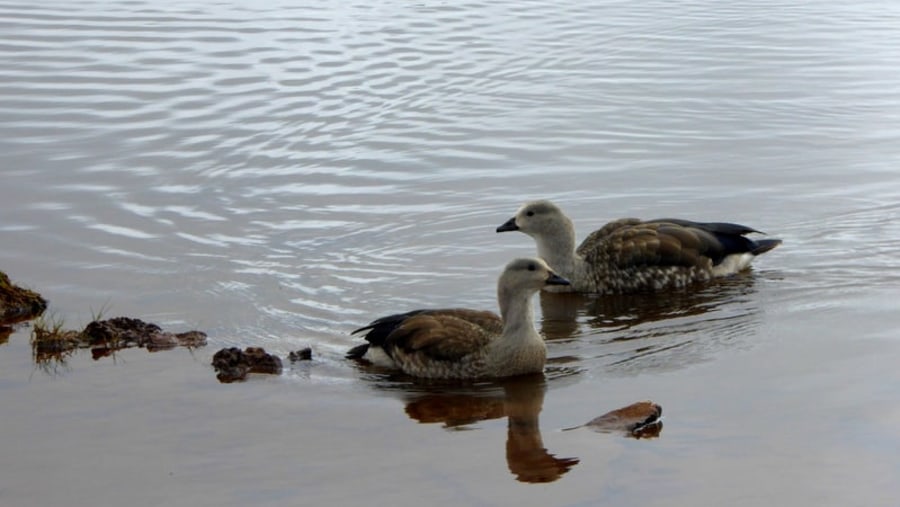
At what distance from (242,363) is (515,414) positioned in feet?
6.46

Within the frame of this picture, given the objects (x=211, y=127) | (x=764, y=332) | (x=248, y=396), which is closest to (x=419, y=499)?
(x=248, y=396)

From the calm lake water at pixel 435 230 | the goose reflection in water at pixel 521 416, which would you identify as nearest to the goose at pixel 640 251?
the calm lake water at pixel 435 230

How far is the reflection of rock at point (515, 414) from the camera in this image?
8805mm

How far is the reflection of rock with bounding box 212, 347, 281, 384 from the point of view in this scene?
1045cm

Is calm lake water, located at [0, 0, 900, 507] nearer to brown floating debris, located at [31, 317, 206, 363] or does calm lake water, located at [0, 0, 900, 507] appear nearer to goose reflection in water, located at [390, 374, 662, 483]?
goose reflection in water, located at [390, 374, 662, 483]

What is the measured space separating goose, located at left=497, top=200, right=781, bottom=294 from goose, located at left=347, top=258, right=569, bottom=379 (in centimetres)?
237

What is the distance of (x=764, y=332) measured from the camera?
11.5 meters

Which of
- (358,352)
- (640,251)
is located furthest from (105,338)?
(640,251)

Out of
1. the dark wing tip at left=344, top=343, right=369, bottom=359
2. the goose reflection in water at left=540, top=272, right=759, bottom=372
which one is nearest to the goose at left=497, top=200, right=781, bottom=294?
the goose reflection in water at left=540, top=272, right=759, bottom=372

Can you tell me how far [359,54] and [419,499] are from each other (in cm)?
1404

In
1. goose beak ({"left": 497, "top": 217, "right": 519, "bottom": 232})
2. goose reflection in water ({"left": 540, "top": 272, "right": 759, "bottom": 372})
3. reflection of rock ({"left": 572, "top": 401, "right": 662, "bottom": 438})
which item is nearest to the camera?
reflection of rock ({"left": 572, "top": 401, "right": 662, "bottom": 438})

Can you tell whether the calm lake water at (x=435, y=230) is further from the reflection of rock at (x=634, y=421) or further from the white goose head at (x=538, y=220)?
the white goose head at (x=538, y=220)

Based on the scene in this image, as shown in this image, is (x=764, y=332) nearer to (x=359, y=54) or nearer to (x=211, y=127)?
(x=211, y=127)

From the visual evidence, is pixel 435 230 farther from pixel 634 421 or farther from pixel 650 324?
pixel 634 421
